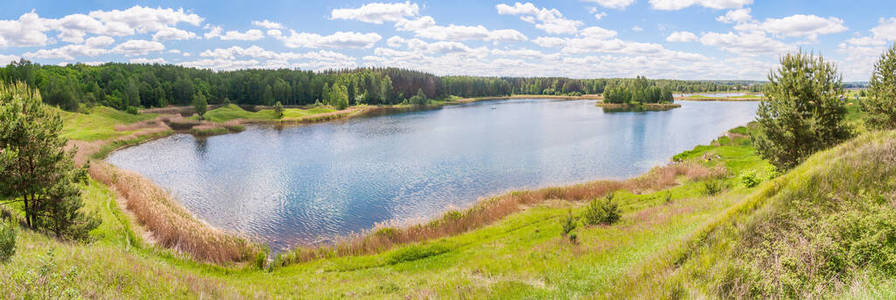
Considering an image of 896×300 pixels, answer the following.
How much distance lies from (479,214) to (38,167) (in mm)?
18905

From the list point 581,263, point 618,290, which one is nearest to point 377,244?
point 581,263

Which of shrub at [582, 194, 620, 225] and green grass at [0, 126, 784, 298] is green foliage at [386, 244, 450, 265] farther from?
shrub at [582, 194, 620, 225]

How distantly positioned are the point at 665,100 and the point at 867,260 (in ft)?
506

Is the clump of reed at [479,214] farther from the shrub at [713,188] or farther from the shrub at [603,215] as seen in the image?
the shrub at [603,215]

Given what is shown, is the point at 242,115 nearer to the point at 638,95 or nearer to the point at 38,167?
the point at 38,167

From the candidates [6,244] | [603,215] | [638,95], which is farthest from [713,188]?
[638,95]

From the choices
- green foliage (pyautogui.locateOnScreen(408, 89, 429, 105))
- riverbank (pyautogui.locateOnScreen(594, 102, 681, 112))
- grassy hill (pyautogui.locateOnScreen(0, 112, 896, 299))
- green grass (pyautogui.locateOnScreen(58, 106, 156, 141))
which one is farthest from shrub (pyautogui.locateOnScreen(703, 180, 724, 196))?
green foliage (pyautogui.locateOnScreen(408, 89, 429, 105))

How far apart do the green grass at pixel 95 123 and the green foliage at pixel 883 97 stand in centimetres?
6910

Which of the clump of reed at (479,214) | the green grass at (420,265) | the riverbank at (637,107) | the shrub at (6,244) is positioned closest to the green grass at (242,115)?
the green grass at (420,265)

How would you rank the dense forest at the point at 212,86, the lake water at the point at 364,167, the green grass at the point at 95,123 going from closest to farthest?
1. the lake water at the point at 364,167
2. the green grass at the point at 95,123
3. the dense forest at the point at 212,86

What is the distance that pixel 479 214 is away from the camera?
936 inches

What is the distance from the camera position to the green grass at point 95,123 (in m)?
56.4

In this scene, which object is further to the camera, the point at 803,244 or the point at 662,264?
the point at 662,264

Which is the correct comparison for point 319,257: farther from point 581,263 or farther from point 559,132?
point 559,132
